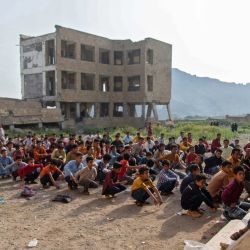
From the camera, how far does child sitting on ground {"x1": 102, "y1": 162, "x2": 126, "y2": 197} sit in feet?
26.7

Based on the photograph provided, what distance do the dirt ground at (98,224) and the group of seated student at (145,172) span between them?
0.34 meters

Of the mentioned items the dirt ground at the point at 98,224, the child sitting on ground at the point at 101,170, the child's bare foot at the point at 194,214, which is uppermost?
the child sitting on ground at the point at 101,170

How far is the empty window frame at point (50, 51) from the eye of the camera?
99.5ft

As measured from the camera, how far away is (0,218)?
687cm

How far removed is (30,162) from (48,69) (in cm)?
2181

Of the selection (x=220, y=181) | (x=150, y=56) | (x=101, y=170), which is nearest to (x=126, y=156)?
(x=101, y=170)

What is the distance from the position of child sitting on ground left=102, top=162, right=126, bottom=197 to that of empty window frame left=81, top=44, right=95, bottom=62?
2664 cm

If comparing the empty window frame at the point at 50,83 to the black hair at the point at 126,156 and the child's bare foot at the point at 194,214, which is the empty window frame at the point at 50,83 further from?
the child's bare foot at the point at 194,214

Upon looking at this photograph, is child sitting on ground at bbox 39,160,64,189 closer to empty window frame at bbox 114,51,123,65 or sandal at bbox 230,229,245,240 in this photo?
sandal at bbox 230,229,245,240


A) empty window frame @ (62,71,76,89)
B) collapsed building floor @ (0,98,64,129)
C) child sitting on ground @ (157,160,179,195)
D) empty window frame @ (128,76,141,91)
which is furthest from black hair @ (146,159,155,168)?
empty window frame @ (128,76,141,91)

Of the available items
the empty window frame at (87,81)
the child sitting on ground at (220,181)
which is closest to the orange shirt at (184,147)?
the child sitting on ground at (220,181)

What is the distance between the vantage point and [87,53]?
3506cm

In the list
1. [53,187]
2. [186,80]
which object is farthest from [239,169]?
[186,80]

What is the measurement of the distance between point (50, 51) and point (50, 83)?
3.11 metres
